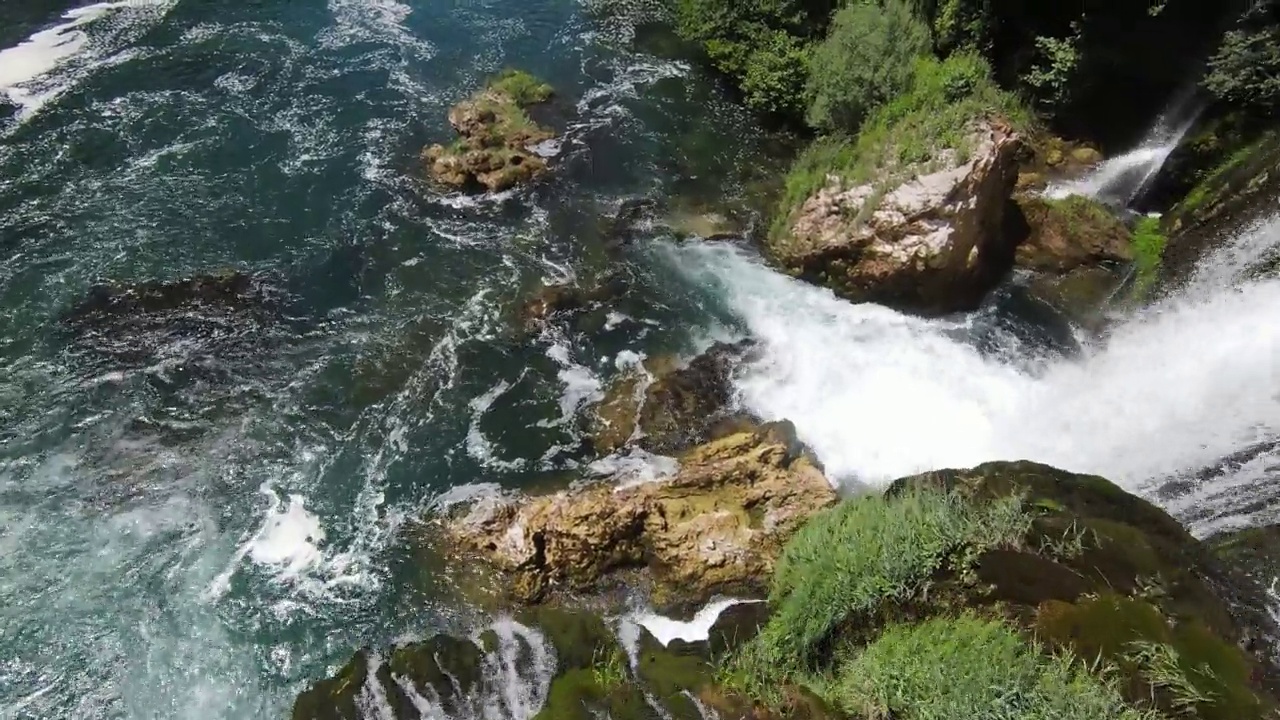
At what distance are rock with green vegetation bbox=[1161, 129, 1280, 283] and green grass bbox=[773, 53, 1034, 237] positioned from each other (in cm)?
386

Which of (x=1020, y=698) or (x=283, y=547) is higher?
(x=1020, y=698)

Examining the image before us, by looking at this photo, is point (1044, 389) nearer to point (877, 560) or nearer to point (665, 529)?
point (665, 529)

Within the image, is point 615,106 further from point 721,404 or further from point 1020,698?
point 1020,698

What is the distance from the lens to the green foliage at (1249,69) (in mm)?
15367

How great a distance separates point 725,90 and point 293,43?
13080mm

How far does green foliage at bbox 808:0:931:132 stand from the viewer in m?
19.2

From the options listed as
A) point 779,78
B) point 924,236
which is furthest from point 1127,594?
point 779,78

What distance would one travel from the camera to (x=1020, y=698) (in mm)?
7082

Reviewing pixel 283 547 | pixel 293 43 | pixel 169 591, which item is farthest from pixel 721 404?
pixel 293 43

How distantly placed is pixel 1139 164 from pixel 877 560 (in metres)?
14.2

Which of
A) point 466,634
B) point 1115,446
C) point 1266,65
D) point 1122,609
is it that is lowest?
point 466,634

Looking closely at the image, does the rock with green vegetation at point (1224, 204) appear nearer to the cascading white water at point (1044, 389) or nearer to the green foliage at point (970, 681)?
the cascading white water at point (1044, 389)

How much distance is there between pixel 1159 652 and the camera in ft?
23.4

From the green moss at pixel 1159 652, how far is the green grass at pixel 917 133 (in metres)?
10.6
